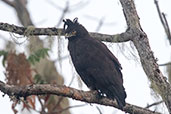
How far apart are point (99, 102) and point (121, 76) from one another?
1.51 feet

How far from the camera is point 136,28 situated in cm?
432

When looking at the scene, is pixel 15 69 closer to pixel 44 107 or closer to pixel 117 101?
pixel 44 107

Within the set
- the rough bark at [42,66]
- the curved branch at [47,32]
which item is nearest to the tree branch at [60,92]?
the curved branch at [47,32]

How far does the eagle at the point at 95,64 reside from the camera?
4.59 m

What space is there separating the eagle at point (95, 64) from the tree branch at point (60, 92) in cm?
10

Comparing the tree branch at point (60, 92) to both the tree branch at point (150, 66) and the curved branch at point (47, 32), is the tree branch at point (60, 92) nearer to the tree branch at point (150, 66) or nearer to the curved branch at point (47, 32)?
the tree branch at point (150, 66)

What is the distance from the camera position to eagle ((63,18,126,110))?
4.59m

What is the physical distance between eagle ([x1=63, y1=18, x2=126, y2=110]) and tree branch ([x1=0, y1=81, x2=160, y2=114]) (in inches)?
3.8

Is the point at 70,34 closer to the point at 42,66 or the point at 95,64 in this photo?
the point at 95,64

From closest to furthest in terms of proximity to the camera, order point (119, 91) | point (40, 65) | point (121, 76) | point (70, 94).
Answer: point (70, 94), point (119, 91), point (121, 76), point (40, 65)

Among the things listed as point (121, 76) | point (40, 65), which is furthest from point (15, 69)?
point (40, 65)

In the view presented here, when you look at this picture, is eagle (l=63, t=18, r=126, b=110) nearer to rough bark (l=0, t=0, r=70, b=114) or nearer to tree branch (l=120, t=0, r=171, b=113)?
tree branch (l=120, t=0, r=171, b=113)

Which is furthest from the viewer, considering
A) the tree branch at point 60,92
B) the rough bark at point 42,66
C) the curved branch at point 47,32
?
the rough bark at point 42,66

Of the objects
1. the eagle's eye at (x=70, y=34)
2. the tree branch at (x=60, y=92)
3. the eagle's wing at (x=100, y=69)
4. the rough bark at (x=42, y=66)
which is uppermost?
the rough bark at (x=42, y=66)
